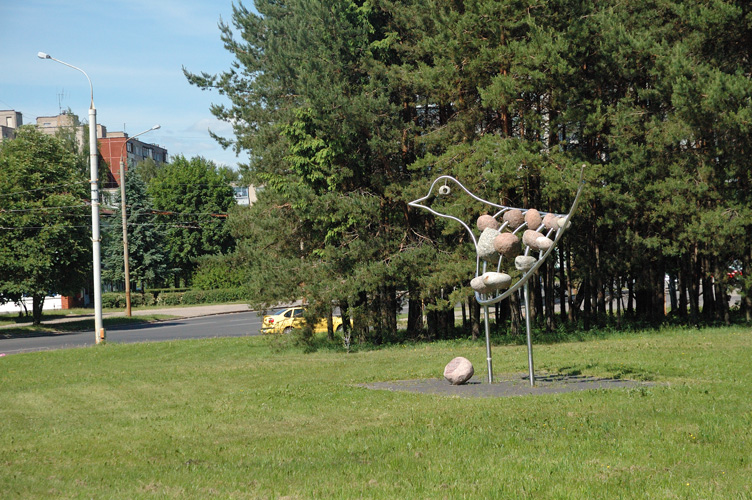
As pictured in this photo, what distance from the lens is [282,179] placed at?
2781 cm

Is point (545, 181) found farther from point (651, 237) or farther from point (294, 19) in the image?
point (294, 19)

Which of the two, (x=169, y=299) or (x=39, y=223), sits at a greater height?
(x=39, y=223)

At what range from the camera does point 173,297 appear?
2542 inches

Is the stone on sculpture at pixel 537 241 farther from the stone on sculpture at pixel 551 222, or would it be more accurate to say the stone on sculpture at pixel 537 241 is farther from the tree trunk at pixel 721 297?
the tree trunk at pixel 721 297

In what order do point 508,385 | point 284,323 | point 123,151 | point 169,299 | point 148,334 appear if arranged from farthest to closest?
point 123,151 → point 169,299 → point 148,334 → point 284,323 → point 508,385

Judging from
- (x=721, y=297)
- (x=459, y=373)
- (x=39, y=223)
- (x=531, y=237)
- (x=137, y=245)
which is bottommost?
(x=459, y=373)

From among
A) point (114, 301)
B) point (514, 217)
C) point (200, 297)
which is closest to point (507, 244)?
point (514, 217)

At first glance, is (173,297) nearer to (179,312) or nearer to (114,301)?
(114,301)

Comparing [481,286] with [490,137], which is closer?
[481,286]

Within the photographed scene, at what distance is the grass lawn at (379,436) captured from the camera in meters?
7.48

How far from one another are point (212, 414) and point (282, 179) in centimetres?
1620

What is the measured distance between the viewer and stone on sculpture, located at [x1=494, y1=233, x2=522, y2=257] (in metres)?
13.5

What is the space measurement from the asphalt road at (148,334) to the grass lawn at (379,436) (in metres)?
16.1

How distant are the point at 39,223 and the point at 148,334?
11125 mm
